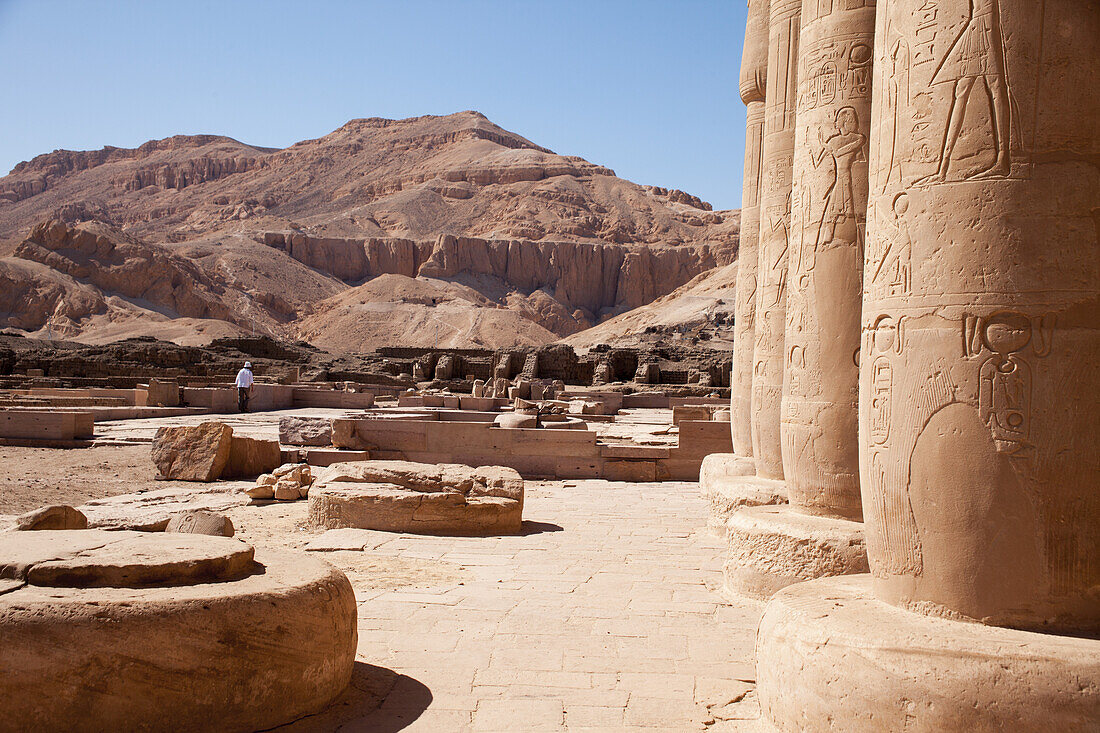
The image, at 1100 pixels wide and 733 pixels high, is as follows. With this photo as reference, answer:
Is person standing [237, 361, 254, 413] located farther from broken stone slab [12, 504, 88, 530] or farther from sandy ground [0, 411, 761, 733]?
broken stone slab [12, 504, 88, 530]

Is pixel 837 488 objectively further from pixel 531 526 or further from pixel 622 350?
pixel 622 350

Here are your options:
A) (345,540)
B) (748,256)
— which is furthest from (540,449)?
(345,540)

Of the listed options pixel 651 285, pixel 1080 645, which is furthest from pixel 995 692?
pixel 651 285

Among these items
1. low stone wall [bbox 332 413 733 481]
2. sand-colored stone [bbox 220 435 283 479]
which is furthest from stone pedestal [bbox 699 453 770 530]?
sand-colored stone [bbox 220 435 283 479]

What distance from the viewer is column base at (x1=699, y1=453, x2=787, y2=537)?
633cm

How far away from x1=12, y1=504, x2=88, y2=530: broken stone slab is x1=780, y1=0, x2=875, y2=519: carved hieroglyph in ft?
14.6

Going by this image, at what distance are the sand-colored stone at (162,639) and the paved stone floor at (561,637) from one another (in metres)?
0.35

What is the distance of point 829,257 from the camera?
4.92 meters

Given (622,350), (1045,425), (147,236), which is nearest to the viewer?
(1045,425)

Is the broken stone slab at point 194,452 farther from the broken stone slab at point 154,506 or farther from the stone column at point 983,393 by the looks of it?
the stone column at point 983,393

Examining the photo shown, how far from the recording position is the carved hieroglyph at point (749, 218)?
7.98m

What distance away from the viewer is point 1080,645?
2705 mm

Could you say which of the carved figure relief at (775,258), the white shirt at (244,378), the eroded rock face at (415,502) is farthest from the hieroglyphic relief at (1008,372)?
the white shirt at (244,378)

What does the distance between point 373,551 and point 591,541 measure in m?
1.81
